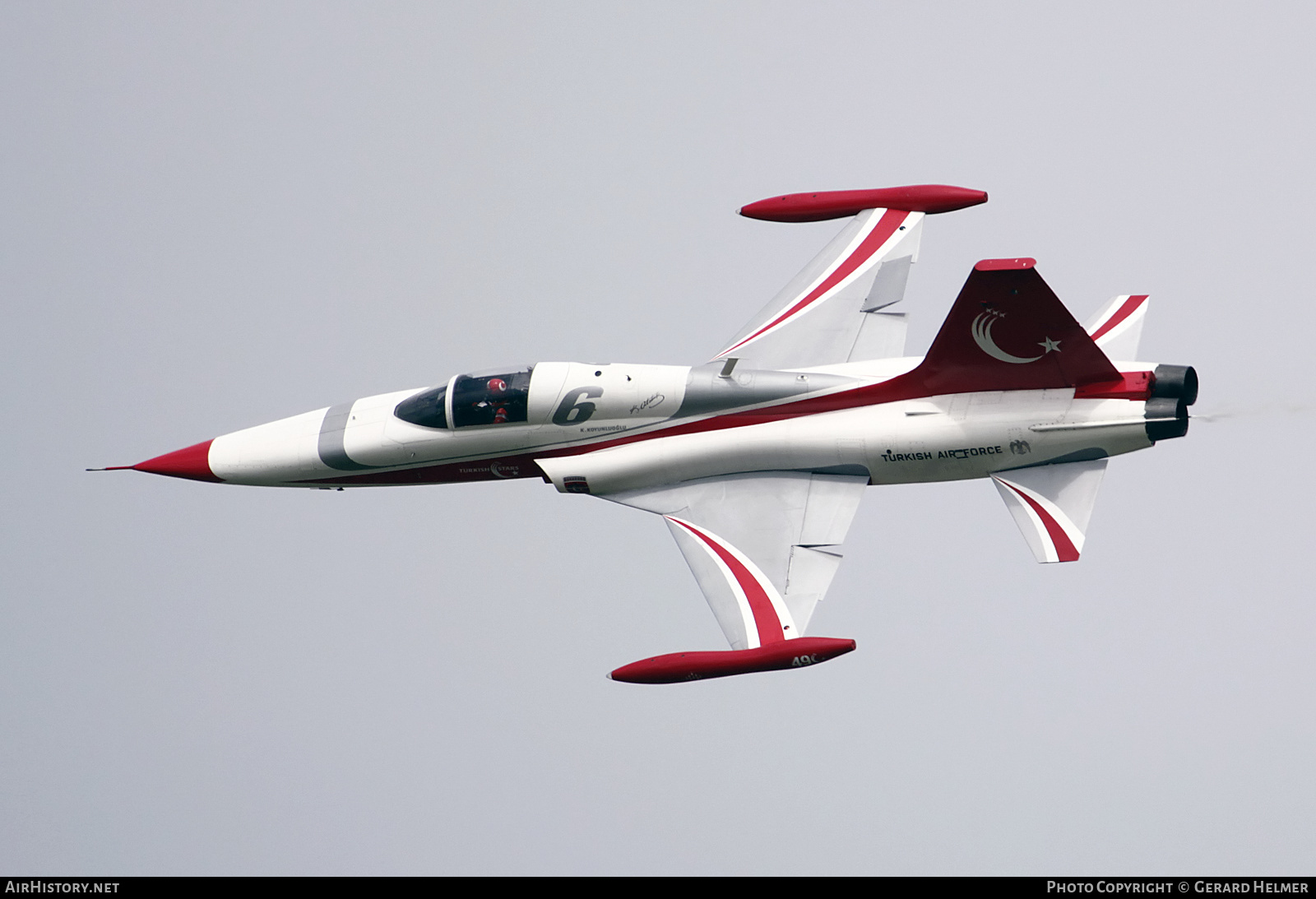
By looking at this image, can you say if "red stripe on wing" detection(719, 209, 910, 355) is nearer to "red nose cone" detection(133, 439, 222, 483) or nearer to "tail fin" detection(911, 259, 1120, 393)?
"tail fin" detection(911, 259, 1120, 393)

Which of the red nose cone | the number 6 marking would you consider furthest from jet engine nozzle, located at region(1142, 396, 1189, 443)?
the red nose cone

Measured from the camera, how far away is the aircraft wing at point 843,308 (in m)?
24.5

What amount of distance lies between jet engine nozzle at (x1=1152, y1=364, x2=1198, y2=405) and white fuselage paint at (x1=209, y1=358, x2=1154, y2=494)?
30 cm

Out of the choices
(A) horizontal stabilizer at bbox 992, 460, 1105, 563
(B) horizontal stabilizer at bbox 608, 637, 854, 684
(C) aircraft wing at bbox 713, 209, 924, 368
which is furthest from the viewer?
(C) aircraft wing at bbox 713, 209, 924, 368

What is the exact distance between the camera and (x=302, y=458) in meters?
24.8

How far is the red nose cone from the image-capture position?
82.9ft

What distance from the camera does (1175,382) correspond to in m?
22.1

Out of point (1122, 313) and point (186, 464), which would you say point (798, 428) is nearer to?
point (1122, 313)

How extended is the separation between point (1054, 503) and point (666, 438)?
4830 mm

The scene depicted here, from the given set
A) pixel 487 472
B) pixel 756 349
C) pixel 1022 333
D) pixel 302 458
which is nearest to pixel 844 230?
pixel 756 349

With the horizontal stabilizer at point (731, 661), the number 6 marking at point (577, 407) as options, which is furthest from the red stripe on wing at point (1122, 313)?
the number 6 marking at point (577, 407)

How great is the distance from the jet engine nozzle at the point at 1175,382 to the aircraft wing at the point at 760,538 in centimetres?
368

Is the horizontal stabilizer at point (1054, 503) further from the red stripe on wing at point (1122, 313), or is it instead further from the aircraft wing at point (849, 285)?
the aircraft wing at point (849, 285)

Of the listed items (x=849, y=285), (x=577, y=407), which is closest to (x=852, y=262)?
(x=849, y=285)
